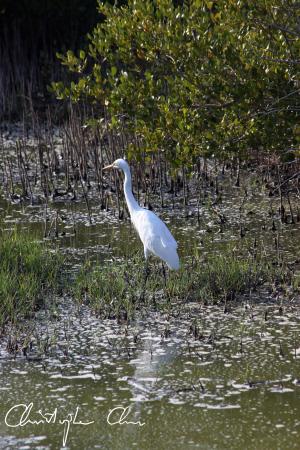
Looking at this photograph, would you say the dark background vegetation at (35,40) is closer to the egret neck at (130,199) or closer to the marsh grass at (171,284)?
the egret neck at (130,199)

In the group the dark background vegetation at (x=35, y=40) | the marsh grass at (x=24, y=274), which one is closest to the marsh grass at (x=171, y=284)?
the marsh grass at (x=24, y=274)

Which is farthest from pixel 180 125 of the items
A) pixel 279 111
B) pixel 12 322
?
pixel 12 322

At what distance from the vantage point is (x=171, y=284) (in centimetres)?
632

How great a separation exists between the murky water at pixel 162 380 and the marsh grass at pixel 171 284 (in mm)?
108

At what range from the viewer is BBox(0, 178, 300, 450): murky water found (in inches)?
174

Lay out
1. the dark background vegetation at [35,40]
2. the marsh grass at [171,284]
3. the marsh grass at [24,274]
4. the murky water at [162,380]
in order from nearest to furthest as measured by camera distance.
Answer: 1. the murky water at [162,380]
2. the marsh grass at [24,274]
3. the marsh grass at [171,284]
4. the dark background vegetation at [35,40]

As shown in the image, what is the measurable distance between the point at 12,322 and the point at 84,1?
931 centimetres

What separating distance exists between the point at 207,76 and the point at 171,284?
1574mm

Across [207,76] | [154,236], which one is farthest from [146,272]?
[207,76]
